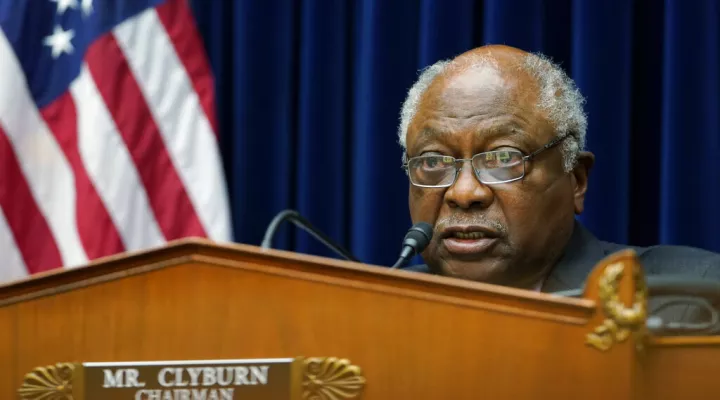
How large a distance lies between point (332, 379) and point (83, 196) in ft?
5.47

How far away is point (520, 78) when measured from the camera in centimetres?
154

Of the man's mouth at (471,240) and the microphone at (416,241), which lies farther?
the man's mouth at (471,240)

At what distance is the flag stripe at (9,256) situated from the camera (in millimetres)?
2240

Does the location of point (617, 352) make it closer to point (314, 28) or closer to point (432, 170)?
point (432, 170)

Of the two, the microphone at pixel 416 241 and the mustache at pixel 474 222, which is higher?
the mustache at pixel 474 222

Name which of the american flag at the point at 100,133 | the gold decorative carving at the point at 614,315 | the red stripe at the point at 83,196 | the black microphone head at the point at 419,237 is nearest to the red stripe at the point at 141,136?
the american flag at the point at 100,133

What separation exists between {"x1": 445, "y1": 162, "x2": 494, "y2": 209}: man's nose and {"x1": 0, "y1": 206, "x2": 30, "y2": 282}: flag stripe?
1188mm

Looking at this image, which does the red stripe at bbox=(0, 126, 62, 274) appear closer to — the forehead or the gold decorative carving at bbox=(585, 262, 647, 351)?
the forehead

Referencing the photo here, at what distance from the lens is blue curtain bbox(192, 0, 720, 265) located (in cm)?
207

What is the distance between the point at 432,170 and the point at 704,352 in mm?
836

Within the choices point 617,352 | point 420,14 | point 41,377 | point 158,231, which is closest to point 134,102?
point 158,231

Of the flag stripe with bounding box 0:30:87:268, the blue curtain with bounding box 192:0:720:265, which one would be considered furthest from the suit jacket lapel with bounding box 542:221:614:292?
the flag stripe with bounding box 0:30:87:268

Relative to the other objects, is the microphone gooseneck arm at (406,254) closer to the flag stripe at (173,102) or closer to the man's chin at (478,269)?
the man's chin at (478,269)

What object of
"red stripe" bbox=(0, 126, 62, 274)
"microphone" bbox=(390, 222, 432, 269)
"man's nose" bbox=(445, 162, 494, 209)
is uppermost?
"red stripe" bbox=(0, 126, 62, 274)
